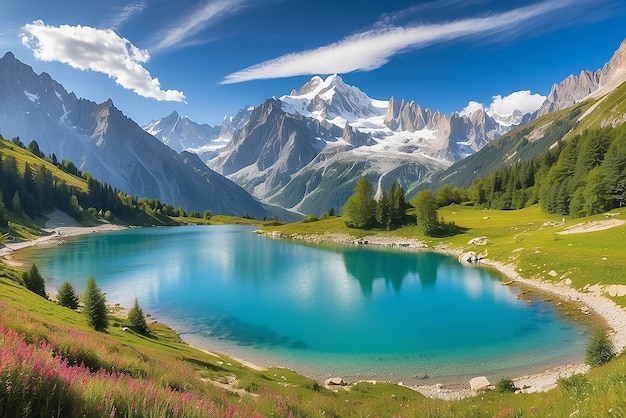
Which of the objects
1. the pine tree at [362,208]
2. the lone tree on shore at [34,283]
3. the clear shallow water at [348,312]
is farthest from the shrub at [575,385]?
the pine tree at [362,208]

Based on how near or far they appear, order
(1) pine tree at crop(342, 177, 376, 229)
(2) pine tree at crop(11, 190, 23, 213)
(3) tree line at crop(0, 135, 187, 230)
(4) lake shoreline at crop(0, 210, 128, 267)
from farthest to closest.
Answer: (3) tree line at crop(0, 135, 187, 230) < (2) pine tree at crop(11, 190, 23, 213) < (1) pine tree at crop(342, 177, 376, 229) < (4) lake shoreline at crop(0, 210, 128, 267)

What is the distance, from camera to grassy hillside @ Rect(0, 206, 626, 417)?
512 cm

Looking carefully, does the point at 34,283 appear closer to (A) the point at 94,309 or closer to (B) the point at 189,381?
(A) the point at 94,309

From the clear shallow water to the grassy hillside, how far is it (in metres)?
6.08

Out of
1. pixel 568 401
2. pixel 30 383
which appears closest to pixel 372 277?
pixel 568 401

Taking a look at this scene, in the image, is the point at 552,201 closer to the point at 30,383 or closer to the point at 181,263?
the point at 181,263

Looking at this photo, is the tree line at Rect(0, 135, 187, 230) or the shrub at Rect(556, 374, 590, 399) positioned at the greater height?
the tree line at Rect(0, 135, 187, 230)

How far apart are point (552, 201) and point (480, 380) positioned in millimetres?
94265

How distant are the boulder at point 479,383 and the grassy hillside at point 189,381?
4768 millimetres

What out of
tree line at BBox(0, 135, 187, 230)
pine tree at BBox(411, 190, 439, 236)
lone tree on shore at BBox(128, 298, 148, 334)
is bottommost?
lone tree on shore at BBox(128, 298, 148, 334)

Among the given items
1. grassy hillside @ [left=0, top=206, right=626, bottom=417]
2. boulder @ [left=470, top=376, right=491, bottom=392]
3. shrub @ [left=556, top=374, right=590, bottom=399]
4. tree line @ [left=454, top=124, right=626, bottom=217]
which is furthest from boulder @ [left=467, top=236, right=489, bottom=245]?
shrub @ [left=556, top=374, right=590, bottom=399]

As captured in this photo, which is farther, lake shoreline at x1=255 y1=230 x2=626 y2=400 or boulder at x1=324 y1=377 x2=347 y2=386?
boulder at x1=324 y1=377 x2=347 y2=386

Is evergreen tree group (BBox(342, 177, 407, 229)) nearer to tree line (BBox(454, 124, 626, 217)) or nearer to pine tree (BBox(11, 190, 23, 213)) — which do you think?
tree line (BBox(454, 124, 626, 217))

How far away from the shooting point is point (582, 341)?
1257 inches
